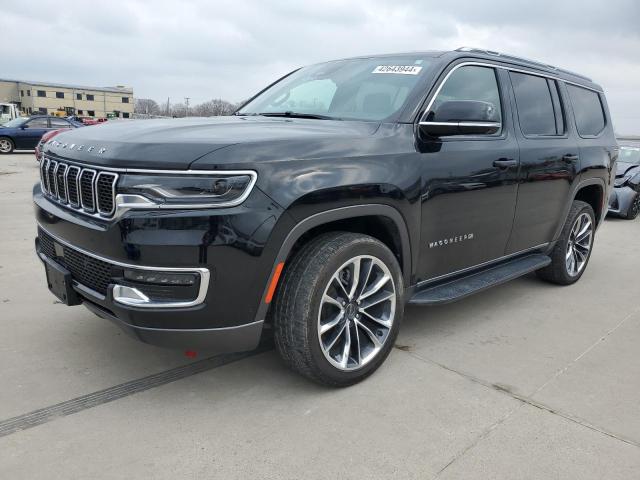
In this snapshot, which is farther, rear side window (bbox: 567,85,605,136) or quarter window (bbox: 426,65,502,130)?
rear side window (bbox: 567,85,605,136)

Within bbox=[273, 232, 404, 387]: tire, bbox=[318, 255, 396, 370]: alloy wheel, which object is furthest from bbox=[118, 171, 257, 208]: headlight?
bbox=[318, 255, 396, 370]: alloy wheel

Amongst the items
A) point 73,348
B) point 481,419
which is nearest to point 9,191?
point 73,348

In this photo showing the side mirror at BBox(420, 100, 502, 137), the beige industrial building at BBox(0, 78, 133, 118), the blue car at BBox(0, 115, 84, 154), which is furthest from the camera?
the beige industrial building at BBox(0, 78, 133, 118)

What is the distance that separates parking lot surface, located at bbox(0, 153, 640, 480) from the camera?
7.71 ft

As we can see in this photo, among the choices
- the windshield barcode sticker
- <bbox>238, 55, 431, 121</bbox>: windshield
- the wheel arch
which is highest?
the windshield barcode sticker

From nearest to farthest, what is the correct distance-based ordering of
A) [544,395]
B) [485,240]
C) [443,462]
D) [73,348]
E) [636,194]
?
[443,462] → [544,395] → [73,348] → [485,240] → [636,194]

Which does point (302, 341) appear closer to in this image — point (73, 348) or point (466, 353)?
point (466, 353)

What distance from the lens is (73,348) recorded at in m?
3.42

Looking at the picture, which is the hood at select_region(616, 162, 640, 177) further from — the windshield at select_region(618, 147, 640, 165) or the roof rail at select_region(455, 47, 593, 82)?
the roof rail at select_region(455, 47, 593, 82)

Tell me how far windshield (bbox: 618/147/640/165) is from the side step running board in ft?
24.0

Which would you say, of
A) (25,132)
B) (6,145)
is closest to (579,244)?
(25,132)

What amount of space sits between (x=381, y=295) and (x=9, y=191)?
31.9 ft

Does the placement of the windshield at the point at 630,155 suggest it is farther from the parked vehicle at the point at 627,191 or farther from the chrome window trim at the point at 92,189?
the chrome window trim at the point at 92,189

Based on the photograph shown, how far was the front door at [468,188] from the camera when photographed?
3.26 m
